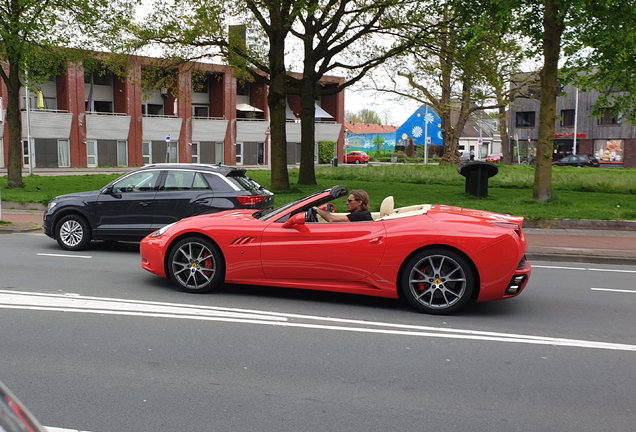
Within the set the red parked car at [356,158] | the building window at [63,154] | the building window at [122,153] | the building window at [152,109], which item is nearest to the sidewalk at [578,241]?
the building window at [63,154]

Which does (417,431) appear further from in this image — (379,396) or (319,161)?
(319,161)

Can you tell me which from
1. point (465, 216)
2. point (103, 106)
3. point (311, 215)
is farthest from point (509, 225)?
point (103, 106)

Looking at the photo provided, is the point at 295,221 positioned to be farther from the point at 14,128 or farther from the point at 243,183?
the point at 14,128

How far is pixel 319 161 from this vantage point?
65.4 m

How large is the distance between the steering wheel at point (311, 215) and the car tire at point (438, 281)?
1.34m

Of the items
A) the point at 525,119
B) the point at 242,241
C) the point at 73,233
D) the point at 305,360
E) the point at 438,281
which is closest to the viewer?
the point at 305,360

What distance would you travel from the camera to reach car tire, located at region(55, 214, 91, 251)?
1100 centimetres

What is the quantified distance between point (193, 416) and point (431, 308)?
134 inches

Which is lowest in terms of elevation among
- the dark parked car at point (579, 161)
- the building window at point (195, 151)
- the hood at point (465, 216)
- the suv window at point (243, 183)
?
the hood at point (465, 216)

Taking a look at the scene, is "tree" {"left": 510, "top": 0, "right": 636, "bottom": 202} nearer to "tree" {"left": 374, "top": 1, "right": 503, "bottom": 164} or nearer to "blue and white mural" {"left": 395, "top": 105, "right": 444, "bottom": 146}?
"tree" {"left": 374, "top": 1, "right": 503, "bottom": 164}

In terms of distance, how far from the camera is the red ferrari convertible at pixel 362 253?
21.5 ft

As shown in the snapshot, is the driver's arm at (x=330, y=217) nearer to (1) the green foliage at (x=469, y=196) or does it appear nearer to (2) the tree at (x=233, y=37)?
(1) the green foliage at (x=469, y=196)

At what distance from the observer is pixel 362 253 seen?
679 centimetres

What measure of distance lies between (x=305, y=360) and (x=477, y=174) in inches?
599
